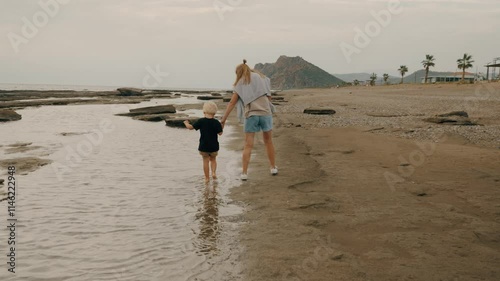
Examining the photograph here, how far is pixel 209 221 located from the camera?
4523 millimetres

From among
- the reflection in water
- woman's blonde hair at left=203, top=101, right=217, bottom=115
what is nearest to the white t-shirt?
woman's blonde hair at left=203, top=101, right=217, bottom=115

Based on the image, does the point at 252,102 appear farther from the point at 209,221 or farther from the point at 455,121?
the point at 455,121

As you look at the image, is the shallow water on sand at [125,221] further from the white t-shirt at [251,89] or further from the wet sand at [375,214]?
the white t-shirt at [251,89]

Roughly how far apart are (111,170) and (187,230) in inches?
164

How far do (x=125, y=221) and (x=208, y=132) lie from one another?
111 inches

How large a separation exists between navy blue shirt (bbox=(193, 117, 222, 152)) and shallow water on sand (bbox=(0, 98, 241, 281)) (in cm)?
63

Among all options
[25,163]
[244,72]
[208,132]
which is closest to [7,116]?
[25,163]

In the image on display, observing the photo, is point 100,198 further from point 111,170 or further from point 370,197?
point 370,197

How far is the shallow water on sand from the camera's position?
330cm

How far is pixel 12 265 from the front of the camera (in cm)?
338

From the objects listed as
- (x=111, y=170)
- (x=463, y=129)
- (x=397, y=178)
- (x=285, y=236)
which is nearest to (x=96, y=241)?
(x=285, y=236)

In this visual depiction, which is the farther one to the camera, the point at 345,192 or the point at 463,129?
the point at 463,129

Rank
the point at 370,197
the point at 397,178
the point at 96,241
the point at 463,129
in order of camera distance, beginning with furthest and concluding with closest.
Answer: the point at 463,129 → the point at 397,178 → the point at 370,197 → the point at 96,241

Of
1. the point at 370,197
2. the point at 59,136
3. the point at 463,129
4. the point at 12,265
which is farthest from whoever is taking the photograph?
the point at 59,136
